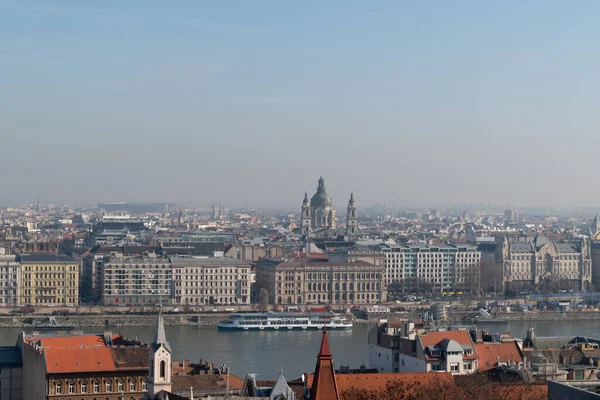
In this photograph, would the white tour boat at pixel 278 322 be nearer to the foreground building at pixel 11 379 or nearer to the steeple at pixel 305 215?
the foreground building at pixel 11 379

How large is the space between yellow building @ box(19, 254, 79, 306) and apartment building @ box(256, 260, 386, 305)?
5.96m

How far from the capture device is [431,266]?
1829 inches

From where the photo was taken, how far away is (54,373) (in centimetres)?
1645

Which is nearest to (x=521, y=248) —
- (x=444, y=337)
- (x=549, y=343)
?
(x=549, y=343)

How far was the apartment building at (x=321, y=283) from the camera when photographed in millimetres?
41125

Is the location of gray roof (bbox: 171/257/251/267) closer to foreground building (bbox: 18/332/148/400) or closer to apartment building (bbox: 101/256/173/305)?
apartment building (bbox: 101/256/173/305)

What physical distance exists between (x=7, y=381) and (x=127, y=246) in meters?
25.5

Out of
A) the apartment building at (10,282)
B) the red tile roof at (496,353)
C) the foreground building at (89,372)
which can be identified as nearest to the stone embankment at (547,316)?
the apartment building at (10,282)

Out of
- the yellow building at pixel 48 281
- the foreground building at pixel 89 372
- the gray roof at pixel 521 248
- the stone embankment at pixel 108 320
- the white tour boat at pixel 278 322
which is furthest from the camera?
the gray roof at pixel 521 248

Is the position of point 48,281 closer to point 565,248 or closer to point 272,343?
point 272,343

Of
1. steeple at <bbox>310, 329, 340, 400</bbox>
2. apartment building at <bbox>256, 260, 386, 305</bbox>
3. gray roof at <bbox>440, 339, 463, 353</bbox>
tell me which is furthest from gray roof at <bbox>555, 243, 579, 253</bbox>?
steeple at <bbox>310, 329, 340, 400</bbox>

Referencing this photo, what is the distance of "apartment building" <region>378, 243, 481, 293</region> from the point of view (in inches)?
1793

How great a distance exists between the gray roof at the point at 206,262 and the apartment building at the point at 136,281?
0.50m

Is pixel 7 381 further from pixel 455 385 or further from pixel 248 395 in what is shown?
pixel 455 385
